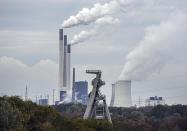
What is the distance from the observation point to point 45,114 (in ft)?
255

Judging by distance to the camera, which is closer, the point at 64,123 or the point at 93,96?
the point at 64,123

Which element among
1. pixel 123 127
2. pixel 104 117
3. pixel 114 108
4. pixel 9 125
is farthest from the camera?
pixel 114 108

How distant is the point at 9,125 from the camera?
207 ft

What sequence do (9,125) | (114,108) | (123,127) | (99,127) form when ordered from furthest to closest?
(114,108) → (123,127) → (99,127) → (9,125)

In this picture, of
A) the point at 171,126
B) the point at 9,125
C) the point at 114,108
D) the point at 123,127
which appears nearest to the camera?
the point at 9,125

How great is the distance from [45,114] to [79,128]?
4111 millimetres

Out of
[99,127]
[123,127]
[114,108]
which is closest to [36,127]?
[99,127]

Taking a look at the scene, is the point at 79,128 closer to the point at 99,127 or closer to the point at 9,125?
the point at 99,127

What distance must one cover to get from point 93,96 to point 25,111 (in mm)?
38235

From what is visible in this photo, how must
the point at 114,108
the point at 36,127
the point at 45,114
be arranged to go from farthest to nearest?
1. the point at 114,108
2. the point at 45,114
3. the point at 36,127

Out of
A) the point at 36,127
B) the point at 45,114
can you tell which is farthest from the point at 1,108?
the point at 45,114

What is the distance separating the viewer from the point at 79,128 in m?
80.1

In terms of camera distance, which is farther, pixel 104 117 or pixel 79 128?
pixel 104 117

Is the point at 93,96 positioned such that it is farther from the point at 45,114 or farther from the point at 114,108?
the point at 114,108
